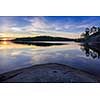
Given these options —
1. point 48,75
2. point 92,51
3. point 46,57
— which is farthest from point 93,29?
point 48,75

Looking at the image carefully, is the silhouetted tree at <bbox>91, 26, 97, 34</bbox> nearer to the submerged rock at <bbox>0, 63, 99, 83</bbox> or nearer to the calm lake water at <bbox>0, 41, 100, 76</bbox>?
the calm lake water at <bbox>0, 41, 100, 76</bbox>

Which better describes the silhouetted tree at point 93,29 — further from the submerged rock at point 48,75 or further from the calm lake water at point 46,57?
the submerged rock at point 48,75

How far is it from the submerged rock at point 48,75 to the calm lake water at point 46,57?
0.05m

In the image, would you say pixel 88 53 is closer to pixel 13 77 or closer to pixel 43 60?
pixel 43 60

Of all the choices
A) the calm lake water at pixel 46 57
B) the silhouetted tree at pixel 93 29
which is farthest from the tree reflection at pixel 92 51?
the silhouetted tree at pixel 93 29

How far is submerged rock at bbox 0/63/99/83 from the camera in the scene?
3775 millimetres

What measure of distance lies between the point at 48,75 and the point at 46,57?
22cm

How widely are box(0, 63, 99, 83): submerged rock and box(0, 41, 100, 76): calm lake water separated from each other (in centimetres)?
5

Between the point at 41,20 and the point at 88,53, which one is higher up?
the point at 41,20

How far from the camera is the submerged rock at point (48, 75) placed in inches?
149
